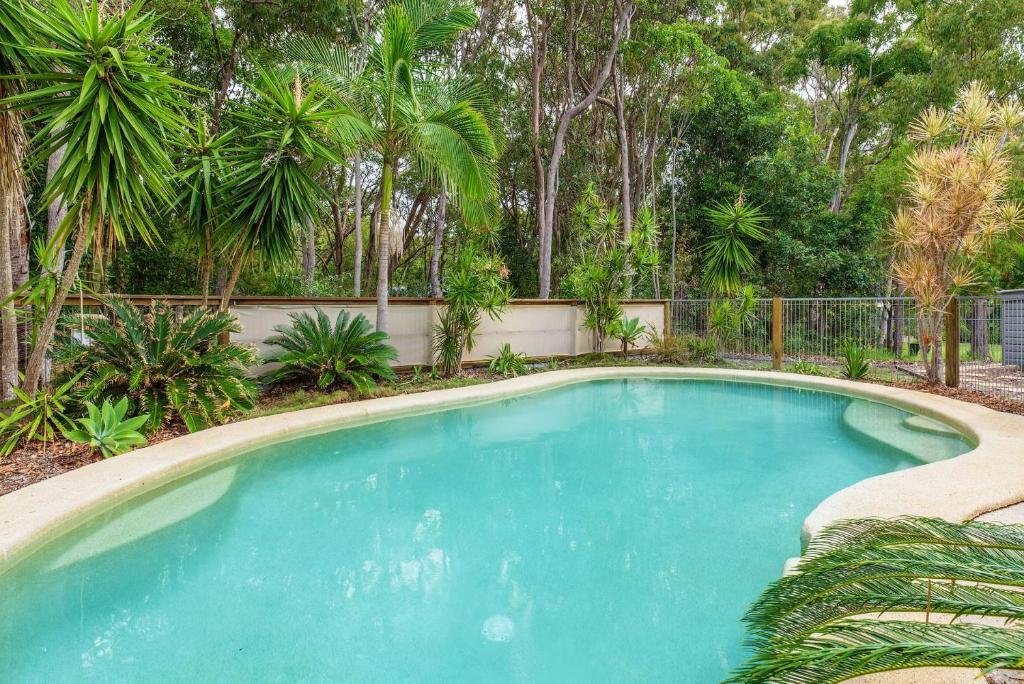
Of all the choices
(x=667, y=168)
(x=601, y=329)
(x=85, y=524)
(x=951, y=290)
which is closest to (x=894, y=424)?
(x=951, y=290)

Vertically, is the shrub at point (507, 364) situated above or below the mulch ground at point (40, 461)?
above

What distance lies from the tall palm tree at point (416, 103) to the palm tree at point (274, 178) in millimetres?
1170

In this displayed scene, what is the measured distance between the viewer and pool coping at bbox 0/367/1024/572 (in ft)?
10.2

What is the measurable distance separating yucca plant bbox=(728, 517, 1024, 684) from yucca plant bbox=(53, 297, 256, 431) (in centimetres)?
510

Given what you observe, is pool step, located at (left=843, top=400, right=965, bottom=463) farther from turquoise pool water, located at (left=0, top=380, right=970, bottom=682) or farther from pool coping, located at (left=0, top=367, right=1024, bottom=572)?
pool coping, located at (left=0, top=367, right=1024, bottom=572)

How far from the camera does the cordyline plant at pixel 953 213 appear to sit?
21.6 ft

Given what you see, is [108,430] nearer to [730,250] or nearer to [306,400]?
[306,400]

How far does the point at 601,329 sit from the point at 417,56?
5.62 metres

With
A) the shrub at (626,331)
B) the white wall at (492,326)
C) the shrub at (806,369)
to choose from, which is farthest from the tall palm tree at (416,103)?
the shrub at (806,369)

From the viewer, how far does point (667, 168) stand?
16.5 metres

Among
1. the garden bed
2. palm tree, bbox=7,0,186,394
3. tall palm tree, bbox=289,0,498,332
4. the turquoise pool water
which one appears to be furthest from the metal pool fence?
palm tree, bbox=7,0,186,394

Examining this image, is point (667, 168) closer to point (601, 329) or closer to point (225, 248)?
point (601, 329)

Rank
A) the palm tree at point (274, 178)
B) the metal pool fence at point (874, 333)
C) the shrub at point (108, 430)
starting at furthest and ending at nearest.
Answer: the metal pool fence at point (874, 333)
the palm tree at point (274, 178)
the shrub at point (108, 430)

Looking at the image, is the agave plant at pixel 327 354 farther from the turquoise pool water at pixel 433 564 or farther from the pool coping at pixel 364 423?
the turquoise pool water at pixel 433 564
